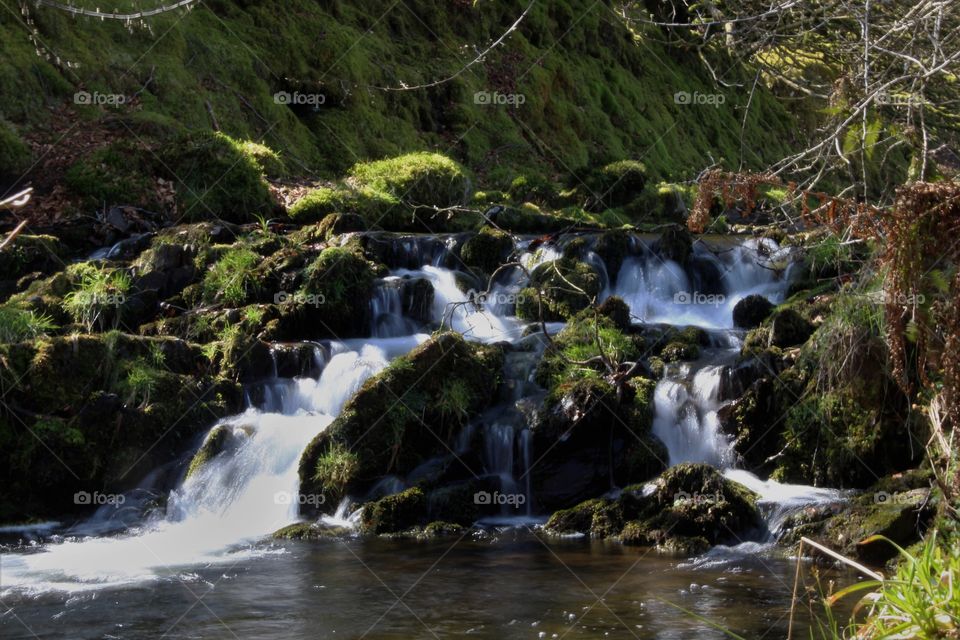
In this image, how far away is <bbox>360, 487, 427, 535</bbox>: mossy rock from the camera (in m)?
8.68

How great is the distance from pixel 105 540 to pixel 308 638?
3.44 m

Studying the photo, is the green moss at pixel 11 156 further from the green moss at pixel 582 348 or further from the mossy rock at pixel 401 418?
the green moss at pixel 582 348

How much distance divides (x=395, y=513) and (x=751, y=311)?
5.19m

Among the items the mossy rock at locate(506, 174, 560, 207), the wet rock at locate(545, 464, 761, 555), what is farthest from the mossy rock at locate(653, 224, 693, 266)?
the wet rock at locate(545, 464, 761, 555)

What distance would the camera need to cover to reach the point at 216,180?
14.4 meters

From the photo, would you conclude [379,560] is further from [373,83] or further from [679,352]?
[373,83]

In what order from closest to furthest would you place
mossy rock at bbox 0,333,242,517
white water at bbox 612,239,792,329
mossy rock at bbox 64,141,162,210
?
mossy rock at bbox 0,333,242,517, white water at bbox 612,239,792,329, mossy rock at bbox 64,141,162,210

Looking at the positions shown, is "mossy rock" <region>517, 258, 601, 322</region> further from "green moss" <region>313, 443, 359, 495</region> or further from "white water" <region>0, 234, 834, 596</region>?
"green moss" <region>313, 443, 359, 495</region>

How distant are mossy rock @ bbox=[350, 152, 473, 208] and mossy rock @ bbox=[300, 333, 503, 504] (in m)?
6.02

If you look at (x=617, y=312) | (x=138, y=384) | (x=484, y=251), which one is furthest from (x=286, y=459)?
(x=484, y=251)

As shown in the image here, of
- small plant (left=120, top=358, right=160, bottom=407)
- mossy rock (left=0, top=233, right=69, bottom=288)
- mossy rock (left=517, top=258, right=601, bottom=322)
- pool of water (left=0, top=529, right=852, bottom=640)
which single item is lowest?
pool of water (left=0, top=529, right=852, bottom=640)

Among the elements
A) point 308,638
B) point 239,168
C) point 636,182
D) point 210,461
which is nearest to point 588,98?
point 636,182

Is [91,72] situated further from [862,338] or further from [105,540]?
[862,338]

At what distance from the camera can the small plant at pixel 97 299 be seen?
11141 millimetres
